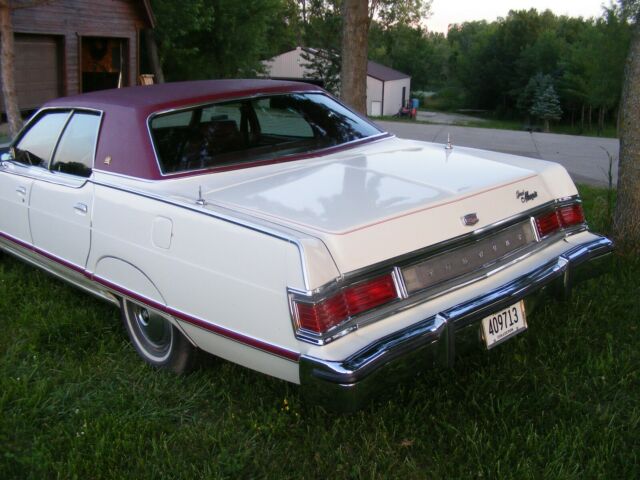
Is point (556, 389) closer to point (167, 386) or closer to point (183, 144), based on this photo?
point (167, 386)

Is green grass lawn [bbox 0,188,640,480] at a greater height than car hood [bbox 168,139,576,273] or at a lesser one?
lesser

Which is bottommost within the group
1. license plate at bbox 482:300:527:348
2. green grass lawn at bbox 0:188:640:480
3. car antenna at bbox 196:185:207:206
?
green grass lawn at bbox 0:188:640:480

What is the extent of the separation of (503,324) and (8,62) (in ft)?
25.3

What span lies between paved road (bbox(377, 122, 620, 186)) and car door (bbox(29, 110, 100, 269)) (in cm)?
618

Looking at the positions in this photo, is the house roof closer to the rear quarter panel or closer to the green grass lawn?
the green grass lawn

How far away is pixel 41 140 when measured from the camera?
4.46 m

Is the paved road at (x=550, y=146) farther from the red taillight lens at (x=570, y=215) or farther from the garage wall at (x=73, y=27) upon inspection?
the garage wall at (x=73, y=27)

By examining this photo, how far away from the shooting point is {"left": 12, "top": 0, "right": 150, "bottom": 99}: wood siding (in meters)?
15.7

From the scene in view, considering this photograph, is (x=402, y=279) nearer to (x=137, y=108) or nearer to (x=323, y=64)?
(x=137, y=108)

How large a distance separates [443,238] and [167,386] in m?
1.58

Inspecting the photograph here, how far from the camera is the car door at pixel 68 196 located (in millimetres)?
3764

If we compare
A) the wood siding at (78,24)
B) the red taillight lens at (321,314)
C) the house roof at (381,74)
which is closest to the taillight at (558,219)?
the red taillight lens at (321,314)

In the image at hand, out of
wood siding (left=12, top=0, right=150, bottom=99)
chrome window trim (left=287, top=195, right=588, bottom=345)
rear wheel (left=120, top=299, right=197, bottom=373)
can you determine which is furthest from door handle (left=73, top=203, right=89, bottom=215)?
wood siding (left=12, top=0, right=150, bottom=99)

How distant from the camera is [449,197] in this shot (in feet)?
10.1
